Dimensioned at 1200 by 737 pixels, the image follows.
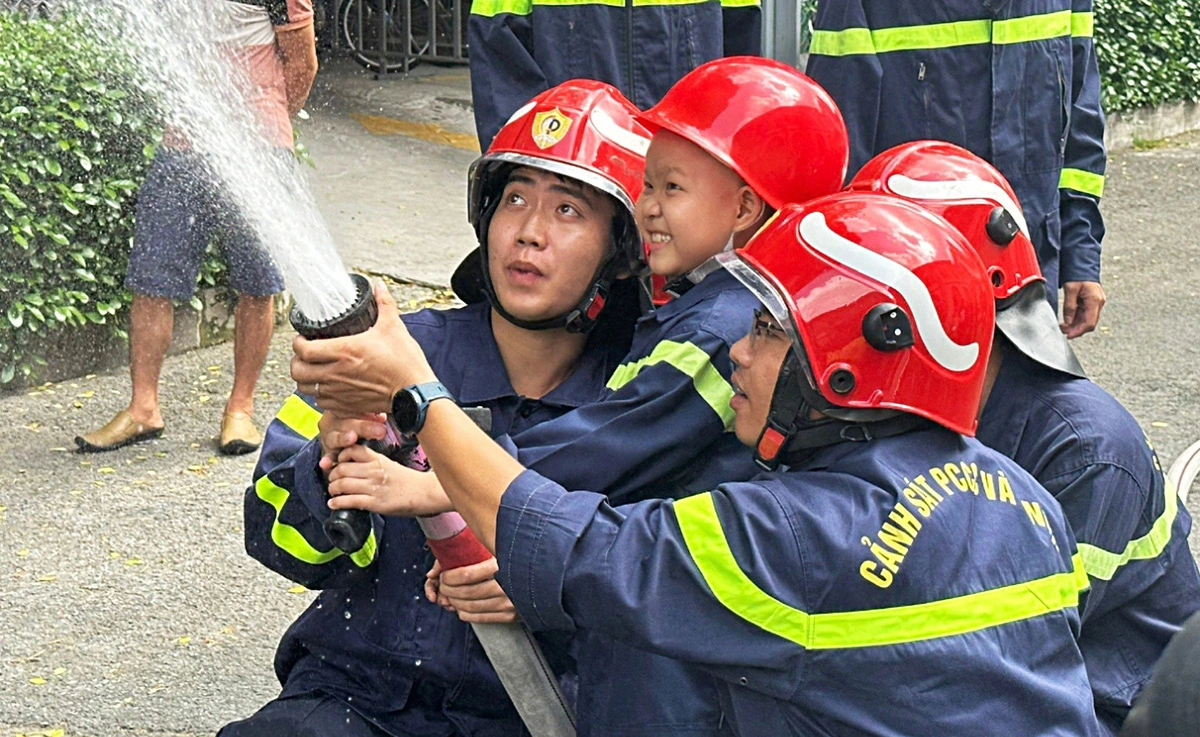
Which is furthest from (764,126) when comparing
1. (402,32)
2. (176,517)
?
(402,32)

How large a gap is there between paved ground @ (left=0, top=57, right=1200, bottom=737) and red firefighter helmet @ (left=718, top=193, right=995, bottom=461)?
235 cm

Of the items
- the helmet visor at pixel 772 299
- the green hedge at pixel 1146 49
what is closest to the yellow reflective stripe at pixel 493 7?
the helmet visor at pixel 772 299

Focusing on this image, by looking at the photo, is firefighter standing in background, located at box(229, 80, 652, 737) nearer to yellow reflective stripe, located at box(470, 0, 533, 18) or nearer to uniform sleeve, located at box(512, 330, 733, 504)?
uniform sleeve, located at box(512, 330, 733, 504)

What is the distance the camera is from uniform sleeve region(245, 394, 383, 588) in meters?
2.71

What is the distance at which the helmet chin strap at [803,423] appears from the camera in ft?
7.36

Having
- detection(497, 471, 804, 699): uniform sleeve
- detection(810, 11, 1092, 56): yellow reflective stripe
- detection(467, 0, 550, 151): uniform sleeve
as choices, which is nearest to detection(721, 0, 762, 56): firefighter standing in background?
detection(810, 11, 1092, 56): yellow reflective stripe

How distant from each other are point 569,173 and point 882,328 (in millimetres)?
899

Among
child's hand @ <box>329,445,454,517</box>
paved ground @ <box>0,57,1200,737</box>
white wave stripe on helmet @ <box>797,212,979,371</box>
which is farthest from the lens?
paved ground @ <box>0,57,1200,737</box>

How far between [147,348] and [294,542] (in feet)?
10.5

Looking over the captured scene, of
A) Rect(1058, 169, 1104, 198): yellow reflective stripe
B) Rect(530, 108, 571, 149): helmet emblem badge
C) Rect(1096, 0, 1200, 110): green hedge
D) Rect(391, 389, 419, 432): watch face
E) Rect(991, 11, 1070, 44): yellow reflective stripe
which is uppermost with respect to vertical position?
Rect(530, 108, 571, 149): helmet emblem badge

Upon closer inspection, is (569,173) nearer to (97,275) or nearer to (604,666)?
(604,666)

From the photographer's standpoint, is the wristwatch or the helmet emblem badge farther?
the helmet emblem badge

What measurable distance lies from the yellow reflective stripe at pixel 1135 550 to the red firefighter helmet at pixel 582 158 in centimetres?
96

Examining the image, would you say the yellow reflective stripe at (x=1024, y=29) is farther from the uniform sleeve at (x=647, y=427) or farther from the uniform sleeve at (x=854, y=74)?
the uniform sleeve at (x=647, y=427)
